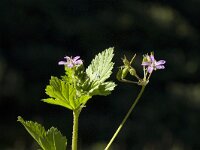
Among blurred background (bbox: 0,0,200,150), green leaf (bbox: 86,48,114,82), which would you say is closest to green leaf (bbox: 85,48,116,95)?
green leaf (bbox: 86,48,114,82)

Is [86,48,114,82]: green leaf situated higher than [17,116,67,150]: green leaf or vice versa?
[86,48,114,82]: green leaf

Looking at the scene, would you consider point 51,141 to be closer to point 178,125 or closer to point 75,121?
point 75,121

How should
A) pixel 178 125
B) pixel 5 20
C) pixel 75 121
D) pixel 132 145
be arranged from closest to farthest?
pixel 75 121 < pixel 132 145 < pixel 178 125 < pixel 5 20

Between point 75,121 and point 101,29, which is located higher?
point 101,29

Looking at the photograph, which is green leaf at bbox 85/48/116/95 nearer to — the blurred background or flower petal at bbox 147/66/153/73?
flower petal at bbox 147/66/153/73

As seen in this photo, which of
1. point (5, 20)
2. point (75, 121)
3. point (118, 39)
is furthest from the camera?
point (118, 39)

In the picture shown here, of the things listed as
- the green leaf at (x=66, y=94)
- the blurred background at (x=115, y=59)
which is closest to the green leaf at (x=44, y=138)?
the green leaf at (x=66, y=94)

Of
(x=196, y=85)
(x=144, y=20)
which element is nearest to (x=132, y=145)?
(x=196, y=85)

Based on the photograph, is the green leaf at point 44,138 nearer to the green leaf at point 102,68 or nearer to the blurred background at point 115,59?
the green leaf at point 102,68

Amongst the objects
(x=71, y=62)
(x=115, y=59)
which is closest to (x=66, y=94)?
(x=71, y=62)
